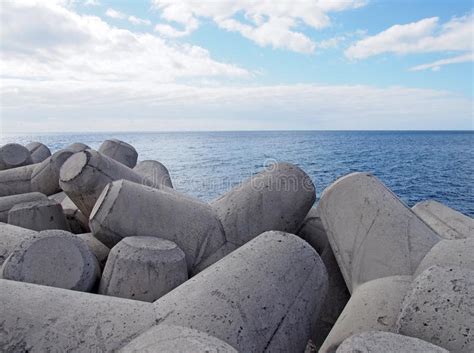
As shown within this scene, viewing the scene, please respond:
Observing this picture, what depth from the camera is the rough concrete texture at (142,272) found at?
7.93 feet

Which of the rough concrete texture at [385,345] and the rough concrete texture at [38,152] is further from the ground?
the rough concrete texture at [385,345]

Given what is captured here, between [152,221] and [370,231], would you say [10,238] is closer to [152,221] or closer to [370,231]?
[152,221]

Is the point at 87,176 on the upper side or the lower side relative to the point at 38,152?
upper

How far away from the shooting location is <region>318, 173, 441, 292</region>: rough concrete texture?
262 centimetres

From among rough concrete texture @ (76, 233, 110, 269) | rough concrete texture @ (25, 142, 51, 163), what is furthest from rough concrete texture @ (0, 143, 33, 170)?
rough concrete texture @ (76, 233, 110, 269)

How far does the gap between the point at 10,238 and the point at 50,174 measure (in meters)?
2.37

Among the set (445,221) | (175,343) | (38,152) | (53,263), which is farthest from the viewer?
(38,152)

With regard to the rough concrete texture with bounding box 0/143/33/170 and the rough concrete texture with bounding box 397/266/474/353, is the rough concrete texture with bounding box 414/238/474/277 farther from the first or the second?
the rough concrete texture with bounding box 0/143/33/170

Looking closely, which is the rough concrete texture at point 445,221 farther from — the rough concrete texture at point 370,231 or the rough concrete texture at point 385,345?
the rough concrete texture at point 385,345

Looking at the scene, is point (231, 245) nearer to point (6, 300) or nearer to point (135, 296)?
point (135, 296)

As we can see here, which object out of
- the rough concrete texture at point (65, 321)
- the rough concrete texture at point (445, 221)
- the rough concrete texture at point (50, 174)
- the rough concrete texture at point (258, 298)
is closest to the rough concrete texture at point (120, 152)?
the rough concrete texture at point (50, 174)

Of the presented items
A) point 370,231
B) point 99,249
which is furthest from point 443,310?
point 99,249

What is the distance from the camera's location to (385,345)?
4.55 ft

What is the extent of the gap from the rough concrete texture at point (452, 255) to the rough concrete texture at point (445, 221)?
55.1 inches
